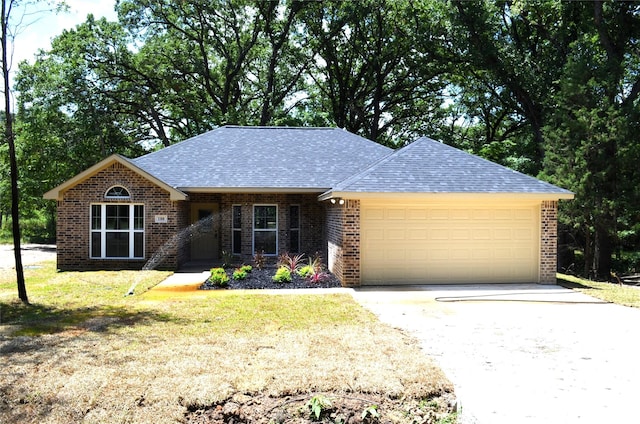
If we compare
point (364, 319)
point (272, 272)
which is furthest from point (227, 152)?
point (364, 319)

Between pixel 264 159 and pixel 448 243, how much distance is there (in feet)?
26.6

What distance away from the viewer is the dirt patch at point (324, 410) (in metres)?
4.53

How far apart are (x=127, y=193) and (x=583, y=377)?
1351 centimetres

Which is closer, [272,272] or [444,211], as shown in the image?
[444,211]

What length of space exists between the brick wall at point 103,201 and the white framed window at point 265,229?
2.87 metres

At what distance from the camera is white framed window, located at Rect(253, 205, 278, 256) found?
17250 mm

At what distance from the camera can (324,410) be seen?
4.62 metres

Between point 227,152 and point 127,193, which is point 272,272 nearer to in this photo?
point 127,193

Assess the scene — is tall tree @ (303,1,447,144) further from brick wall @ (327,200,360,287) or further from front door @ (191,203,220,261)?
brick wall @ (327,200,360,287)

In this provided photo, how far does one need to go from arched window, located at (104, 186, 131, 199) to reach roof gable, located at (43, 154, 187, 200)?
0.69m

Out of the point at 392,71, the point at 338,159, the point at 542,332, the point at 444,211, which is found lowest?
the point at 542,332

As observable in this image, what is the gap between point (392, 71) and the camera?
32688mm

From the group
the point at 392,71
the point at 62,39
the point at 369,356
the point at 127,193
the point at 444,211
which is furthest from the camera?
the point at 392,71

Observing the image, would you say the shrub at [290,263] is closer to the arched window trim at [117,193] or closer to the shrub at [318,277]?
the shrub at [318,277]
